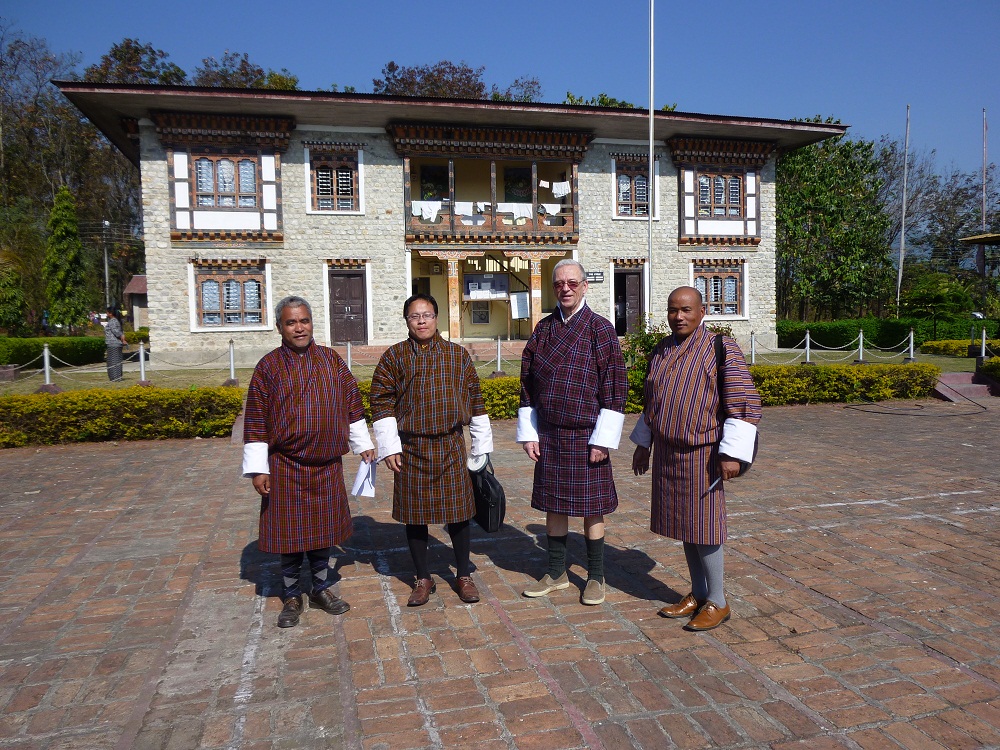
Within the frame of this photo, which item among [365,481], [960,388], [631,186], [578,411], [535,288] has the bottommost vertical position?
[960,388]

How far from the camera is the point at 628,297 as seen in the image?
2541 cm

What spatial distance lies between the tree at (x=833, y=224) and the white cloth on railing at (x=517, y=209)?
13.8 meters

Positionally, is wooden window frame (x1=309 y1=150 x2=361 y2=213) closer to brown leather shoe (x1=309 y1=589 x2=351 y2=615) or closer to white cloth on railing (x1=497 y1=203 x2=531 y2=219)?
white cloth on railing (x1=497 y1=203 x2=531 y2=219)

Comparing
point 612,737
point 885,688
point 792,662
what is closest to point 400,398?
point 612,737

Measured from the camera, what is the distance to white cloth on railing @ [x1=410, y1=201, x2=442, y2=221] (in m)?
23.2

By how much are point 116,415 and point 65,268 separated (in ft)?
88.2

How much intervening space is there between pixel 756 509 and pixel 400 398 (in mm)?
3721

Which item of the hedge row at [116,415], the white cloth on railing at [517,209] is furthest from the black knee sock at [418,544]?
the white cloth on railing at [517,209]

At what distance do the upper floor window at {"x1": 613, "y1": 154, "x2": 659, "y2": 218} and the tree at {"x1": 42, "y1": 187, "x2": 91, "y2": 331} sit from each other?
25960 mm

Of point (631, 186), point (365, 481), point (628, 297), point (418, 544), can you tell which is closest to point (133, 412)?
point (365, 481)

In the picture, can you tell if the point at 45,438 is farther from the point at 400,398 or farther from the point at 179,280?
the point at 179,280

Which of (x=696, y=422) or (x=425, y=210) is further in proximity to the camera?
(x=425, y=210)

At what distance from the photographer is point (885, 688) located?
10.3ft

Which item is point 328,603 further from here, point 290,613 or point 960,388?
point 960,388
